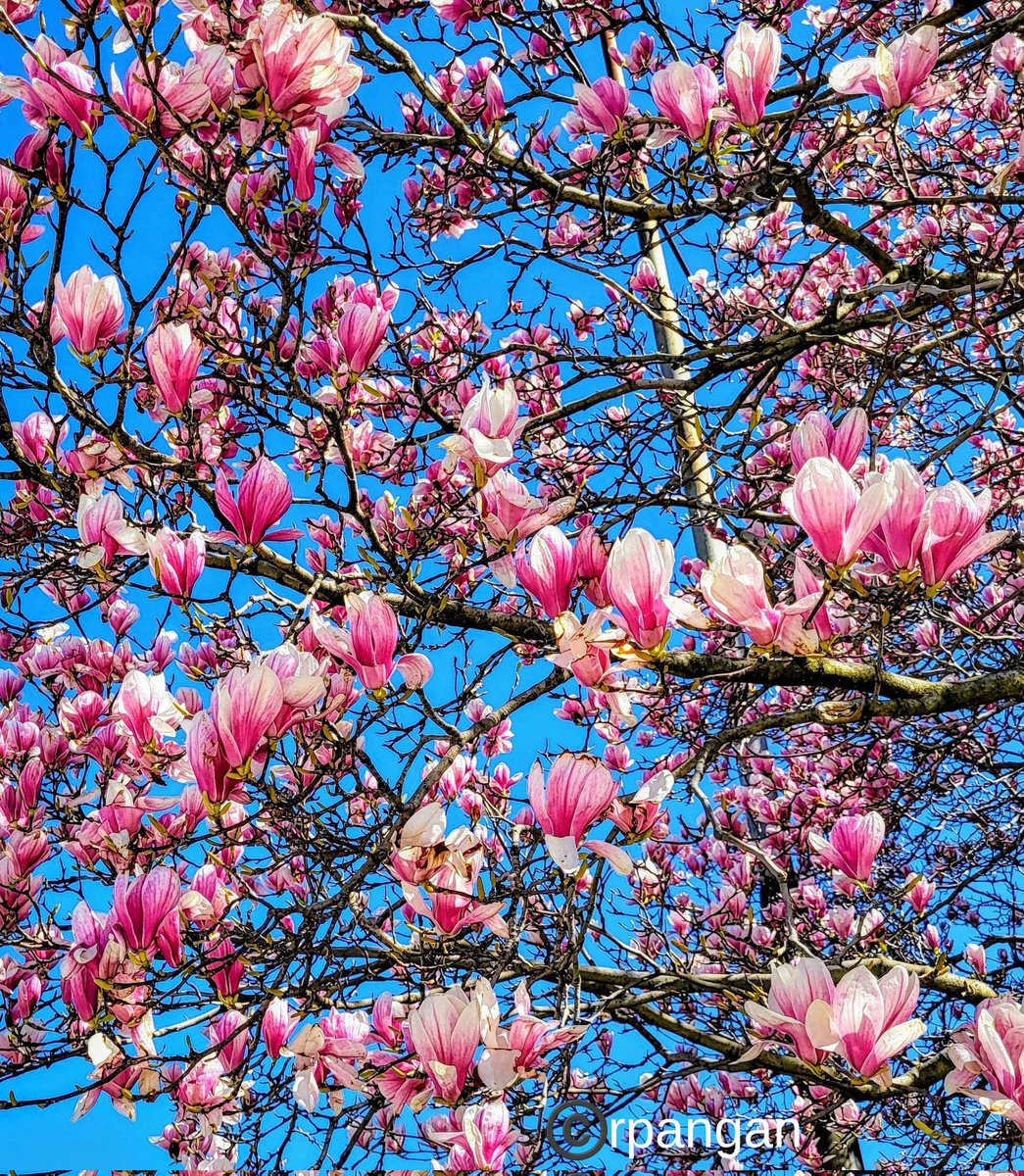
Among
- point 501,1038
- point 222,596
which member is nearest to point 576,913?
point 501,1038

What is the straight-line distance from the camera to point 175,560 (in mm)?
2020

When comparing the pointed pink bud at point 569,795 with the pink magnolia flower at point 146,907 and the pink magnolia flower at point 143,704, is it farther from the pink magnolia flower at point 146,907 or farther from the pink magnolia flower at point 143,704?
the pink magnolia flower at point 143,704

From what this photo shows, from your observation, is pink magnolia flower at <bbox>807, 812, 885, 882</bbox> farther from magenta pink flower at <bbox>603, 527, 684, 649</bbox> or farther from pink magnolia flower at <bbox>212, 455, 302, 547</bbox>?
pink magnolia flower at <bbox>212, 455, 302, 547</bbox>

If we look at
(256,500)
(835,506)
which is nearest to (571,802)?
(835,506)

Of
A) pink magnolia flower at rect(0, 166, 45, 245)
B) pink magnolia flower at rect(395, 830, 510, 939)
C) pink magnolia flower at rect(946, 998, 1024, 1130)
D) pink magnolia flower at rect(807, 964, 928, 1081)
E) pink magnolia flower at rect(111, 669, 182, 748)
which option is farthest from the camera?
pink magnolia flower at rect(111, 669, 182, 748)

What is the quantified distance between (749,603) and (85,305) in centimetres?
139

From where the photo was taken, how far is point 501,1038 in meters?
1.77

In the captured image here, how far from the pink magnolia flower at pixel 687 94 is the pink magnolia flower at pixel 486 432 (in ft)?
2.54

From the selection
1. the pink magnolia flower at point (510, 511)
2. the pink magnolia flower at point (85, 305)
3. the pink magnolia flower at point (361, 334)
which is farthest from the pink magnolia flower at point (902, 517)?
the pink magnolia flower at point (85, 305)

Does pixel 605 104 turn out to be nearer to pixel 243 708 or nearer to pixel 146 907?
pixel 243 708

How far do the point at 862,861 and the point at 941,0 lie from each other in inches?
126

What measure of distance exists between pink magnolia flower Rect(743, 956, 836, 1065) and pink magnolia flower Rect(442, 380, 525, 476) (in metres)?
1.06

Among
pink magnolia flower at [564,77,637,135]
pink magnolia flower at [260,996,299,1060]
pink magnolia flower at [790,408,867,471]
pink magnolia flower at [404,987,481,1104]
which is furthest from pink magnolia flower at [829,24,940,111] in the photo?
pink magnolia flower at [260,996,299,1060]

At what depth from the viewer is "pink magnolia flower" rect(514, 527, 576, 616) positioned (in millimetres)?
1792
